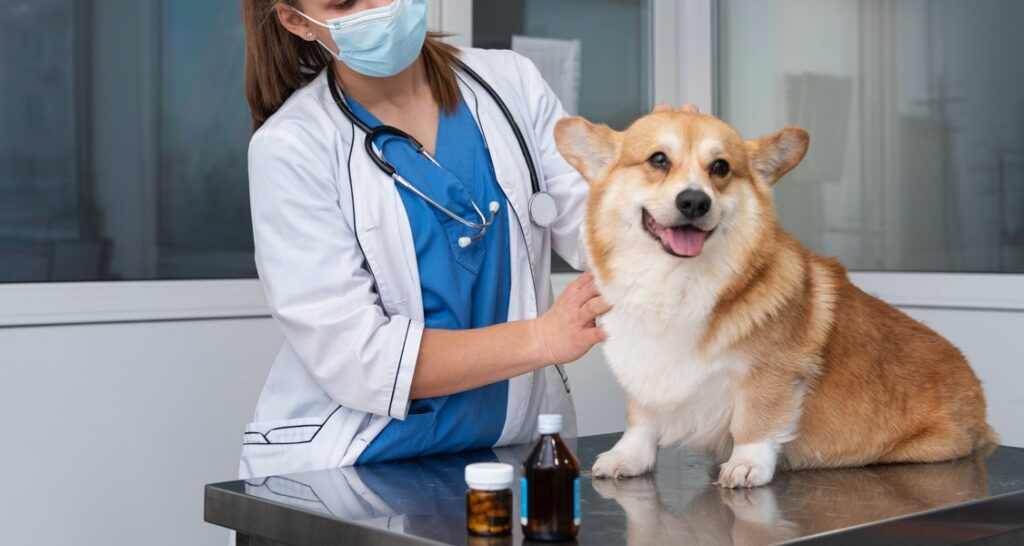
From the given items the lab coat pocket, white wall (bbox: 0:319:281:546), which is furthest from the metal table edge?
white wall (bbox: 0:319:281:546)

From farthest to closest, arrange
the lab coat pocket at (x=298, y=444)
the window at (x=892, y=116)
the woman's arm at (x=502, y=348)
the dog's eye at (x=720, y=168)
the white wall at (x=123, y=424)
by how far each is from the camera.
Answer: the window at (x=892, y=116), the white wall at (x=123, y=424), the lab coat pocket at (x=298, y=444), the woman's arm at (x=502, y=348), the dog's eye at (x=720, y=168)

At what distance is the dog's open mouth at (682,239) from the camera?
1.41 metres

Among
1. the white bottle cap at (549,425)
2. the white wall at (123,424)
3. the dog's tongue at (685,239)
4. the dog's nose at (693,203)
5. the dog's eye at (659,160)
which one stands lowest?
the white wall at (123,424)

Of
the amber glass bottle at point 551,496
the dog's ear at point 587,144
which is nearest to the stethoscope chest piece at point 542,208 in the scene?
the dog's ear at point 587,144

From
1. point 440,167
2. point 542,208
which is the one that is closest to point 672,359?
point 542,208

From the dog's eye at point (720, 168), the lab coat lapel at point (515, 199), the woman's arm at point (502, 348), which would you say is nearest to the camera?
the dog's eye at point (720, 168)

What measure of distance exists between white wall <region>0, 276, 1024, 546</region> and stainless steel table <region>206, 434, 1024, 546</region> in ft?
3.34

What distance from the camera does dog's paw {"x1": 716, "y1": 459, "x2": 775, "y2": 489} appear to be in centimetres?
144

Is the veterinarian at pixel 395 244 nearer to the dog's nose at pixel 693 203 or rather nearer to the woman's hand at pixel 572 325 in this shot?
the woman's hand at pixel 572 325

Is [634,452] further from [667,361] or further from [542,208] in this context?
[542,208]

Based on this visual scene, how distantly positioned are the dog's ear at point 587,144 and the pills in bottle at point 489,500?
22.5 inches

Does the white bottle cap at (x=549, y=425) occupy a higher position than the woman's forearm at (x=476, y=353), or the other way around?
the woman's forearm at (x=476, y=353)

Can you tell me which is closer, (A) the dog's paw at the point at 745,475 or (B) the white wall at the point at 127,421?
(A) the dog's paw at the point at 745,475

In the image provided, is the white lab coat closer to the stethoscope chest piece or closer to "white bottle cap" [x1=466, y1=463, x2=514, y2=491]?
the stethoscope chest piece
